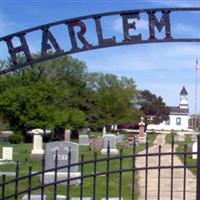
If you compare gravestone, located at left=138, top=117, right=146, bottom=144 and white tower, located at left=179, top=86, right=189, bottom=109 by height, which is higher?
white tower, located at left=179, top=86, right=189, bottom=109

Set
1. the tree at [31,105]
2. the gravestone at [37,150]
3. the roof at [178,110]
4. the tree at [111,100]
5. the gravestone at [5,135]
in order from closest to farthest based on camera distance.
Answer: the gravestone at [37,150] < the tree at [31,105] < the gravestone at [5,135] < the tree at [111,100] < the roof at [178,110]

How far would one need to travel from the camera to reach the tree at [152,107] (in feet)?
368

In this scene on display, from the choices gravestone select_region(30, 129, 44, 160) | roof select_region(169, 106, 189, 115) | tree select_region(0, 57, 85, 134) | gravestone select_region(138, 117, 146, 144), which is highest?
roof select_region(169, 106, 189, 115)

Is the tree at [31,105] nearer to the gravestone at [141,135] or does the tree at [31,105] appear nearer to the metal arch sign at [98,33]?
the gravestone at [141,135]

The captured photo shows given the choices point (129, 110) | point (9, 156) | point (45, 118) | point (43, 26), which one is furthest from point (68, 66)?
point (43, 26)

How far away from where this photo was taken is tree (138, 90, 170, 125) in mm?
112062

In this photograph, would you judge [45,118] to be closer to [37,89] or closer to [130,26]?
[37,89]

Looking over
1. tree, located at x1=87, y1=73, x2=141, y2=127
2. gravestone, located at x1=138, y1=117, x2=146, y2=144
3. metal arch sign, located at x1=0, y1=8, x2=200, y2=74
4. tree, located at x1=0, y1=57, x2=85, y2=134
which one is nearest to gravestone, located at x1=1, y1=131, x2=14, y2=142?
tree, located at x1=0, y1=57, x2=85, y2=134

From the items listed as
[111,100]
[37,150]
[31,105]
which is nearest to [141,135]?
[31,105]

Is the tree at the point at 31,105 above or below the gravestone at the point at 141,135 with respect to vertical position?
above

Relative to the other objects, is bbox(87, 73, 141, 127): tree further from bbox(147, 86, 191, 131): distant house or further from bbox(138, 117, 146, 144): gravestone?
bbox(147, 86, 191, 131): distant house

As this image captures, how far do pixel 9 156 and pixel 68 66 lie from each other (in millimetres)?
57988

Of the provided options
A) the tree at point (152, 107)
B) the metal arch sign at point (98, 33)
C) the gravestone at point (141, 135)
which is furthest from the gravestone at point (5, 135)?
the tree at point (152, 107)

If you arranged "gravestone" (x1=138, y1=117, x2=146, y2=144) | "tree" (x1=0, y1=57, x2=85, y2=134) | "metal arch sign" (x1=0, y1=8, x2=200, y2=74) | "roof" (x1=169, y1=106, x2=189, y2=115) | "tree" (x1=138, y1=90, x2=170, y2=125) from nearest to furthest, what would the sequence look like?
"metal arch sign" (x1=0, y1=8, x2=200, y2=74) → "gravestone" (x1=138, y1=117, x2=146, y2=144) → "tree" (x1=0, y1=57, x2=85, y2=134) → "tree" (x1=138, y1=90, x2=170, y2=125) → "roof" (x1=169, y1=106, x2=189, y2=115)
